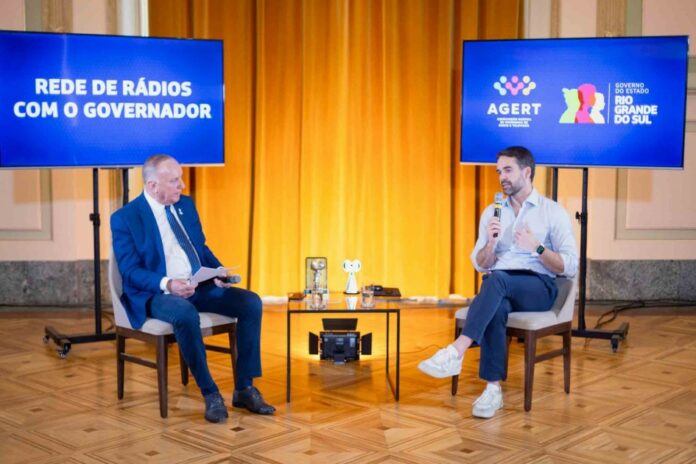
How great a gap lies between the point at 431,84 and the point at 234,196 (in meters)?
1.55

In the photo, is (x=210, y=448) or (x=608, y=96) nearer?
(x=210, y=448)

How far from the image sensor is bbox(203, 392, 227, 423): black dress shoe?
11.8ft

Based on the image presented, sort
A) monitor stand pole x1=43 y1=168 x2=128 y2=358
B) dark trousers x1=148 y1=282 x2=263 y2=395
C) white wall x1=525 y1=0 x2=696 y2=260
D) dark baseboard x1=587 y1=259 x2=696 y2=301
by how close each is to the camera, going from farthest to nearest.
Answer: dark baseboard x1=587 y1=259 x2=696 y2=301, white wall x1=525 y1=0 x2=696 y2=260, monitor stand pole x1=43 y1=168 x2=128 y2=358, dark trousers x1=148 y1=282 x2=263 y2=395

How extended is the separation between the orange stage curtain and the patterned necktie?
2135mm

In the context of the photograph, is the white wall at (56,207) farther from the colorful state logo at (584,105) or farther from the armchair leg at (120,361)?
the colorful state logo at (584,105)

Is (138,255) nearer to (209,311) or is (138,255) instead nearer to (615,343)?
(209,311)

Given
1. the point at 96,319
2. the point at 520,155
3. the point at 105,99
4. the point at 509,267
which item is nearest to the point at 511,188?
the point at 520,155

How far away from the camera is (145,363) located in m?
3.74

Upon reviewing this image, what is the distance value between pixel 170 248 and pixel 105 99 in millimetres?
1320

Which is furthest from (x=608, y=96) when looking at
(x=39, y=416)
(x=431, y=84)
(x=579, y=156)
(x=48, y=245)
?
(x=48, y=245)

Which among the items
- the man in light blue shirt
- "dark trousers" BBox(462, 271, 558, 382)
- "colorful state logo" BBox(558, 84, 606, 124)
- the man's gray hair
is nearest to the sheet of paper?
the man's gray hair

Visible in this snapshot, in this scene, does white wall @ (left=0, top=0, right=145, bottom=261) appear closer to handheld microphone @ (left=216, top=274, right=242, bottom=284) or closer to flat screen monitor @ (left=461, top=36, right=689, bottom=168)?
handheld microphone @ (left=216, top=274, right=242, bottom=284)

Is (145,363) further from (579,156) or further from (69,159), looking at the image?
(579,156)

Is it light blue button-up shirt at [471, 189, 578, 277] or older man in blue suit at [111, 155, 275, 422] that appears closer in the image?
older man in blue suit at [111, 155, 275, 422]
